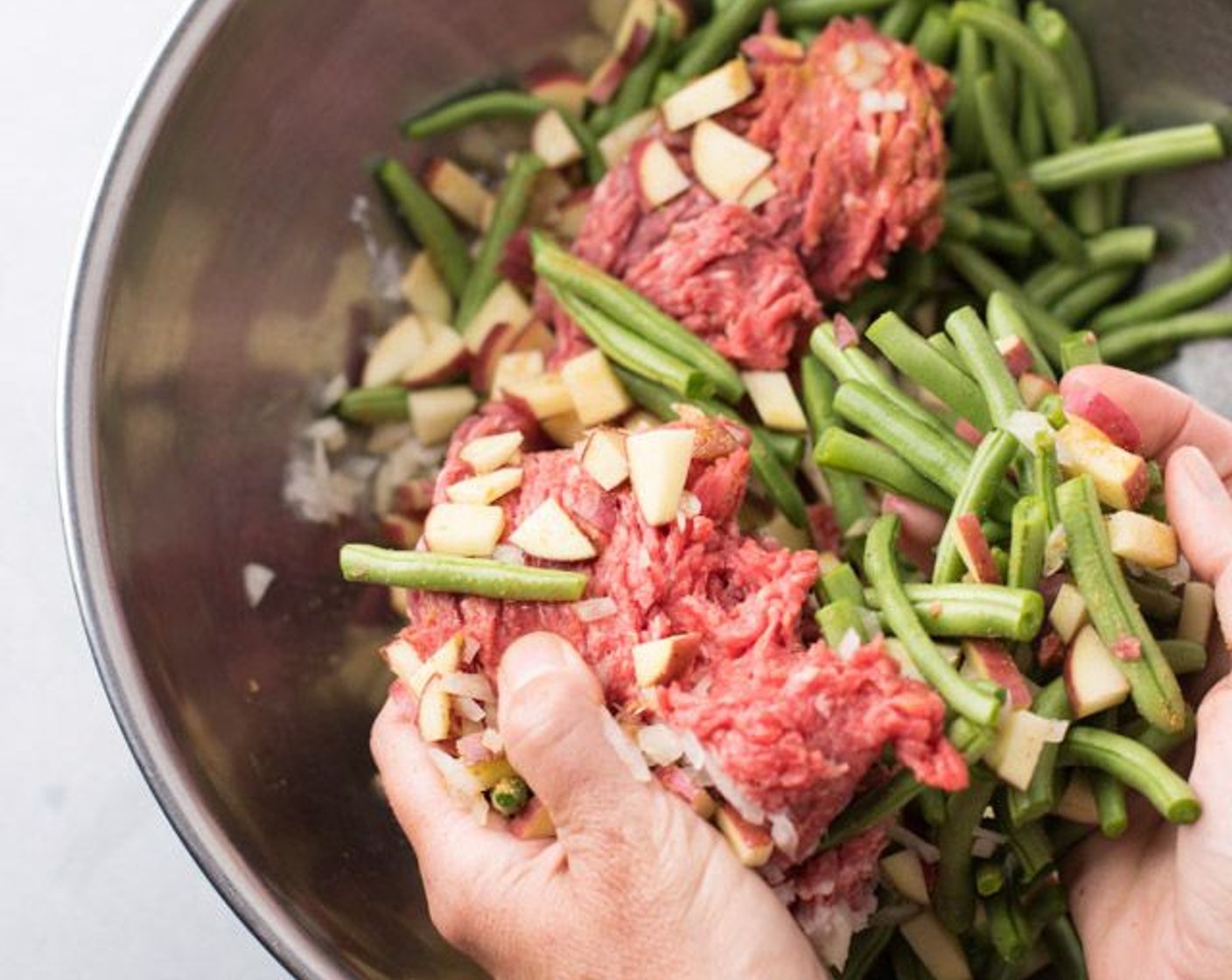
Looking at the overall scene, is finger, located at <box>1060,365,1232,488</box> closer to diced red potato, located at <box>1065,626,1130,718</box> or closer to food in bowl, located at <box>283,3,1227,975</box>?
food in bowl, located at <box>283,3,1227,975</box>

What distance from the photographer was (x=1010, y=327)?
9.56ft

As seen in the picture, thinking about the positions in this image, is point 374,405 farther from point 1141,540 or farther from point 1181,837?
point 1181,837

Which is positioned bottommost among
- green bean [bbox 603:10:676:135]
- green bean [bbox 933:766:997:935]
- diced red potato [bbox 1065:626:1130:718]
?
green bean [bbox 933:766:997:935]

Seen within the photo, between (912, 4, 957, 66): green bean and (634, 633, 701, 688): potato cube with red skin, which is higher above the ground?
(912, 4, 957, 66): green bean

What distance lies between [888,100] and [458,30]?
103 cm

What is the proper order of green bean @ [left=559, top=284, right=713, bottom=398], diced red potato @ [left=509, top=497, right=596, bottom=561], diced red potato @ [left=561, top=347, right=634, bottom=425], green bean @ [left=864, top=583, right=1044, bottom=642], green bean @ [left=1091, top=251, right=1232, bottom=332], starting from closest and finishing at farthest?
green bean @ [left=864, top=583, right=1044, bottom=642]
diced red potato @ [left=509, top=497, right=596, bottom=561]
green bean @ [left=559, top=284, right=713, bottom=398]
diced red potato @ [left=561, top=347, right=634, bottom=425]
green bean @ [left=1091, top=251, right=1232, bottom=332]

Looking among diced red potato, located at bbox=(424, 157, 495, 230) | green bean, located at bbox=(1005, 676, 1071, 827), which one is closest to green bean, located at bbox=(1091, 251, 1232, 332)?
green bean, located at bbox=(1005, 676, 1071, 827)

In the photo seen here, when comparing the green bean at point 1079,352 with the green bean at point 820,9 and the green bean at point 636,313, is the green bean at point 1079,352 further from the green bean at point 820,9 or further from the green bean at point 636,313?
the green bean at point 820,9

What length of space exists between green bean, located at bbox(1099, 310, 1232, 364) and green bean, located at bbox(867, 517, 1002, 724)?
98cm

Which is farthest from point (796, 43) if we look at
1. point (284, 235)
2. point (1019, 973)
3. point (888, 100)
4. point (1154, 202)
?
point (1019, 973)

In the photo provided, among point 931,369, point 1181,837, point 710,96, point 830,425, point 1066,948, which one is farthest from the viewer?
point 710,96

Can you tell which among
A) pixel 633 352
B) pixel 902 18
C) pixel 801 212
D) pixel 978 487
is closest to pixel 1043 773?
pixel 978 487

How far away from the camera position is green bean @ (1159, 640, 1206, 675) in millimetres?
2559

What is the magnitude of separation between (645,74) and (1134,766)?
6.43 ft
